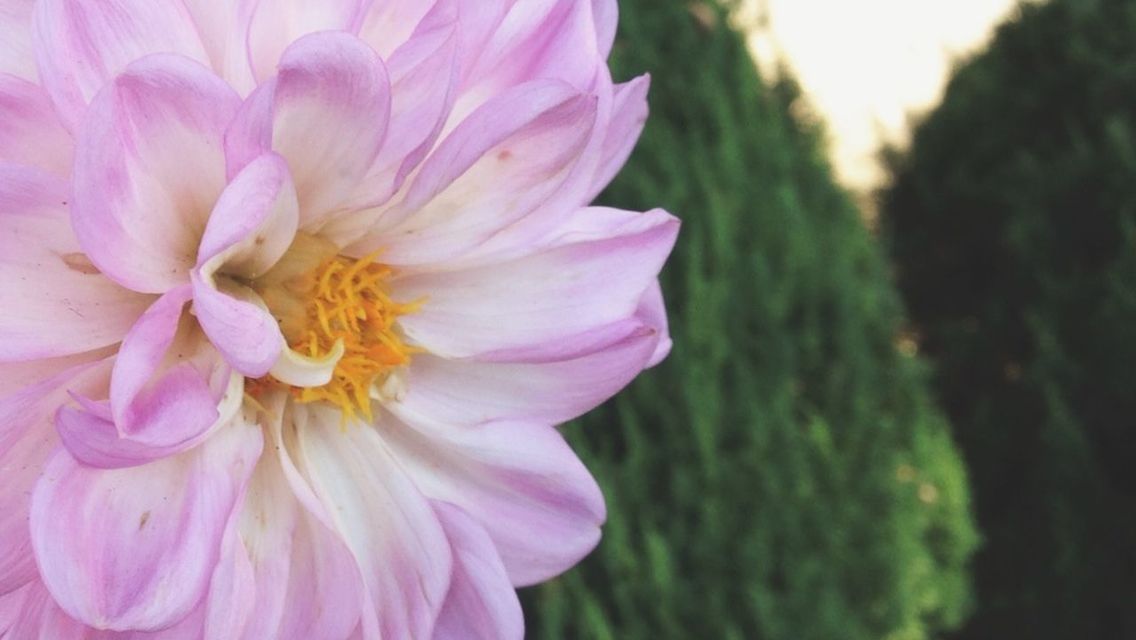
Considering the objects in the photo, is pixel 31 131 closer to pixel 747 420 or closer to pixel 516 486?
pixel 516 486

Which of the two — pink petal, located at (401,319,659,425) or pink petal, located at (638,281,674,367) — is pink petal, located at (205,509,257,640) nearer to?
pink petal, located at (401,319,659,425)

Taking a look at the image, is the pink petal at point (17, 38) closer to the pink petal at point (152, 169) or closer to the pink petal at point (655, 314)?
the pink petal at point (152, 169)

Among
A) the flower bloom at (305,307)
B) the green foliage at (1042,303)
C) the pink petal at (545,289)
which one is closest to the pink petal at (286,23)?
the flower bloom at (305,307)

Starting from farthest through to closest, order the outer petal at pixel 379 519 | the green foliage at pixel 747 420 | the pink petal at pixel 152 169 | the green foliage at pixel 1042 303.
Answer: the green foliage at pixel 1042 303
the green foliage at pixel 747 420
the outer petal at pixel 379 519
the pink petal at pixel 152 169

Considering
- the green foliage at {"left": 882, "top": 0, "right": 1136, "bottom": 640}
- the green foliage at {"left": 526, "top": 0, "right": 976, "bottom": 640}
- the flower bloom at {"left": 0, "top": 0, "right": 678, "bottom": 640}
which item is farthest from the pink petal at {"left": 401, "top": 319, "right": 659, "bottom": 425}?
the green foliage at {"left": 882, "top": 0, "right": 1136, "bottom": 640}

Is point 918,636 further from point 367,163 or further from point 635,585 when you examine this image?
point 367,163

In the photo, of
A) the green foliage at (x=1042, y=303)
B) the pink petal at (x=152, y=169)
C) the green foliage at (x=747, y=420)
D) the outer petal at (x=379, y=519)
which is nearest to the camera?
the pink petal at (x=152, y=169)
